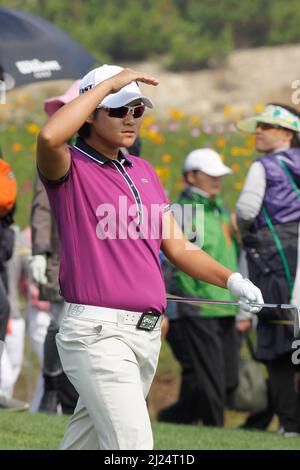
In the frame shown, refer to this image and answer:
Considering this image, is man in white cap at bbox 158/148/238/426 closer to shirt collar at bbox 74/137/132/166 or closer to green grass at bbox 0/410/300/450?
green grass at bbox 0/410/300/450

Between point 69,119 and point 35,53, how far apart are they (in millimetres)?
6172

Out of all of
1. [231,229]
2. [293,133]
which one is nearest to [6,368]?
[231,229]

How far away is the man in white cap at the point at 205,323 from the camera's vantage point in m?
9.18

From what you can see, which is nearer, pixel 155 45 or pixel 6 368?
pixel 6 368

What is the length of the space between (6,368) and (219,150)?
701 cm

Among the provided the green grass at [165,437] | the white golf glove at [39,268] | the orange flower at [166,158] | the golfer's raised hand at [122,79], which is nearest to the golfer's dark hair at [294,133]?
the white golf glove at [39,268]

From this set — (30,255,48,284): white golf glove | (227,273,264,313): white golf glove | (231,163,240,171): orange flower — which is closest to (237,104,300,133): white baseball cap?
(30,255,48,284): white golf glove

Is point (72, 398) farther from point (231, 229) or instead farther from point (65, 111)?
point (65, 111)

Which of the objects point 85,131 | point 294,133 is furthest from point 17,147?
point 85,131

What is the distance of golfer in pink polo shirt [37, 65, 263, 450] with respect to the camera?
4.71m

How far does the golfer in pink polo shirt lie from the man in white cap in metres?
3.96

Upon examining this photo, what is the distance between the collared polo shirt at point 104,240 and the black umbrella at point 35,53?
550cm

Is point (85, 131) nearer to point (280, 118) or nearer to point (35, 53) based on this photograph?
point (280, 118)

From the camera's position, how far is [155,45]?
70.8 ft
